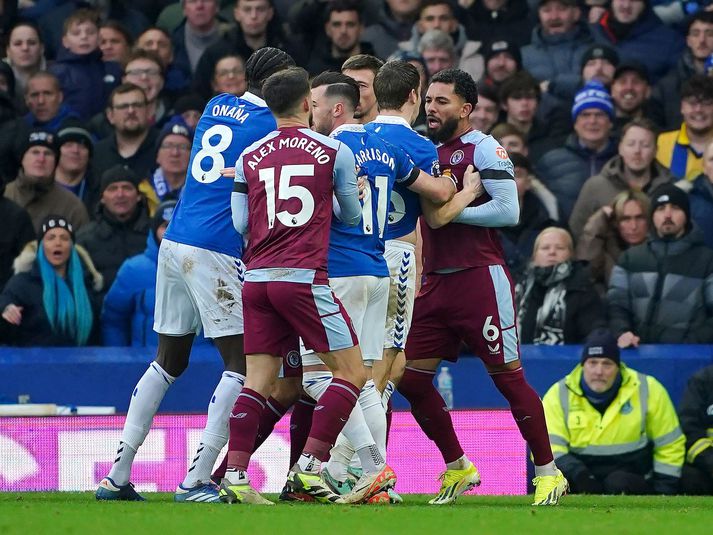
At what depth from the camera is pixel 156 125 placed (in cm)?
1597

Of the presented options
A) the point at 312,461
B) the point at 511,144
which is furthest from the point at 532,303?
the point at 312,461

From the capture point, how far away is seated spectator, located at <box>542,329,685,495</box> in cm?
1189

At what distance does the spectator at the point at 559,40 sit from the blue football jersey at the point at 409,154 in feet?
22.1

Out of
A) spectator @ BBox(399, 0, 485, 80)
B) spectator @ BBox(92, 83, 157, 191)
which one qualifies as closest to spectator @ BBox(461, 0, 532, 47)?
spectator @ BBox(399, 0, 485, 80)

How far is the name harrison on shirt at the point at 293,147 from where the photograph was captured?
27.2ft

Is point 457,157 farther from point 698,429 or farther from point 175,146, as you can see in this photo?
point 175,146

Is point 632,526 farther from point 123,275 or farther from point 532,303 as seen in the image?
point 123,275

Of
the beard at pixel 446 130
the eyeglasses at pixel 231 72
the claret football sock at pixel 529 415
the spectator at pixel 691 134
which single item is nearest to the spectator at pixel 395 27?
the eyeglasses at pixel 231 72

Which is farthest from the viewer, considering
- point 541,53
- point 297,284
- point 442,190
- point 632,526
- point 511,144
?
point 541,53

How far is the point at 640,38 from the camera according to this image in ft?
52.8

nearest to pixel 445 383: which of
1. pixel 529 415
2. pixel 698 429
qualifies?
pixel 698 429

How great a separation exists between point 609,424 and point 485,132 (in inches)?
162

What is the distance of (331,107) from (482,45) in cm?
733

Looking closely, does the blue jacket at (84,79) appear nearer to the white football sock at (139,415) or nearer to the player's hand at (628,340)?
the player's hand at (628,340)
